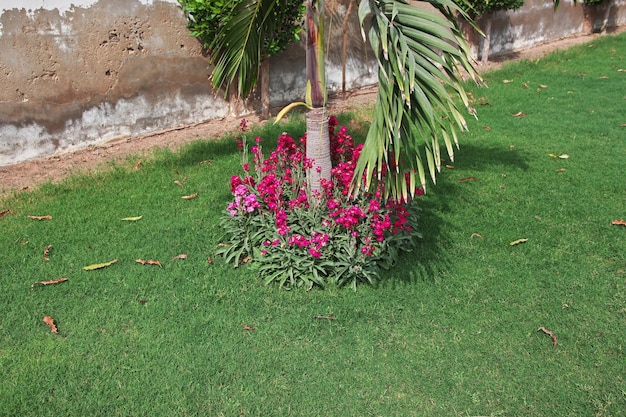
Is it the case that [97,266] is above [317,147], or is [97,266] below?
below

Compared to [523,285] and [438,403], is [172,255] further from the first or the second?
[523,285]

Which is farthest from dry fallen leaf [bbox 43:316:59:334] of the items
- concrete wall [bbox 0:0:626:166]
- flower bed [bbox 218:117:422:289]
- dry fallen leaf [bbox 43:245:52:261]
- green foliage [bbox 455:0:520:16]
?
green foliage [bbox 455:0:520:16]

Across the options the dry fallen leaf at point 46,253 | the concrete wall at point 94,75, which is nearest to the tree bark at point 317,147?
the concrete wall at point 94,75

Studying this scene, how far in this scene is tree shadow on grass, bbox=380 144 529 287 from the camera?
13.3ft

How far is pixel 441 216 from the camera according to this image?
4.80 m

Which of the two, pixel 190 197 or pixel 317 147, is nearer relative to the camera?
pixel 317 147

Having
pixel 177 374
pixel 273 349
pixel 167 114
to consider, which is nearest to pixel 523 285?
pixel 273 349

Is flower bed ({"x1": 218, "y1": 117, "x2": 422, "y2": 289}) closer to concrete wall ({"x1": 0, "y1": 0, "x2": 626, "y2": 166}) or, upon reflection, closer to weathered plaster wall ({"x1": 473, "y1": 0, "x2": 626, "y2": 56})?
concrete wall ({"x1": 0, "y1": 0, "x2": 626, "y2": 166})

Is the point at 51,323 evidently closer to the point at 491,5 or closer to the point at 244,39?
the point at 244,39

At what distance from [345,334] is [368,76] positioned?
5.88 meters

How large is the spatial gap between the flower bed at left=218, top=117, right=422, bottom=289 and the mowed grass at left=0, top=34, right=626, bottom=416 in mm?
132

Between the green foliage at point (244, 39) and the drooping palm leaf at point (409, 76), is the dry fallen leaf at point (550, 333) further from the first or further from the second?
the green foliage at point (244, 39)

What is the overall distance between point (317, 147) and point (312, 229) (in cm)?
56

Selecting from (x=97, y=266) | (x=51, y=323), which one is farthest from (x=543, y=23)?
(x=51, y=323)
